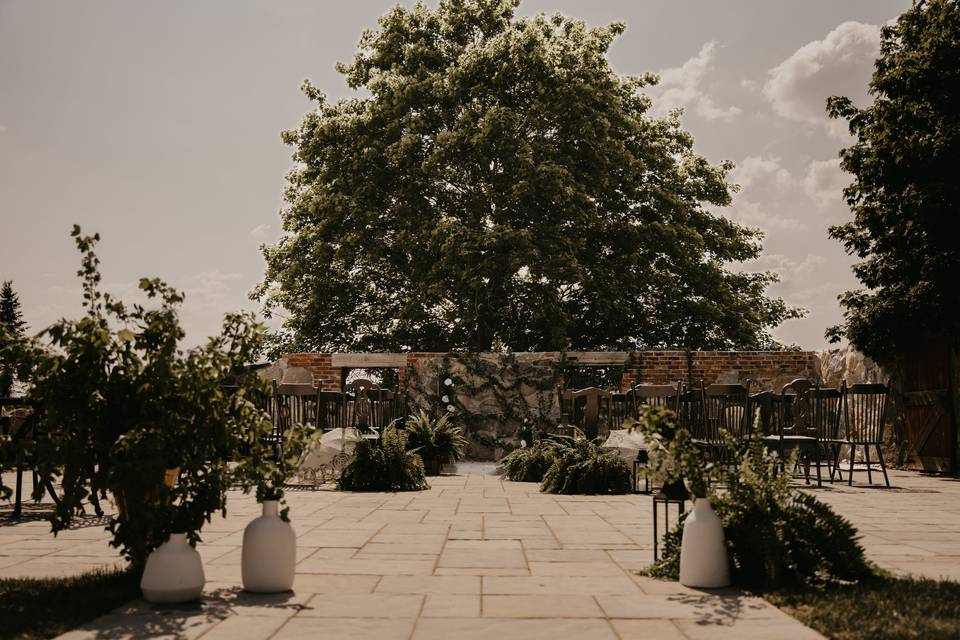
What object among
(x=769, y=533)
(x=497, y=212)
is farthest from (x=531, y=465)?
(x=497, y=212)

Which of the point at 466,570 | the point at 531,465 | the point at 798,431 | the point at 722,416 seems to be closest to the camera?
the point at 466,570

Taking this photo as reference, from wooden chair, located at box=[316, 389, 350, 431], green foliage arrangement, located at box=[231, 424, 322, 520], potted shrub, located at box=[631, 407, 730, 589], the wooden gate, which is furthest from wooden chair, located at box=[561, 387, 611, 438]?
green foliage arrangement, located at box=[231, 424, 322, 520]

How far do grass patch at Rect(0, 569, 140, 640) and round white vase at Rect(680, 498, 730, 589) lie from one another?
2163 millimetres

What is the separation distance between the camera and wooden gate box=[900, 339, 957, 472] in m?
10.5

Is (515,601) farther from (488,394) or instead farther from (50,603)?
(488,394)

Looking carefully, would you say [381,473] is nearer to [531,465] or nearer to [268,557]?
[531,465]

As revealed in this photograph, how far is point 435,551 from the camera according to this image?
459cm

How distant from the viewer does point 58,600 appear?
3271 millimetres

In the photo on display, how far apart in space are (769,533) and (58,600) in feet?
8.92

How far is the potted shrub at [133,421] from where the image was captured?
347cm

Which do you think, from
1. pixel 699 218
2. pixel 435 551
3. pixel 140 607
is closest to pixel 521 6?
pixel 699 218

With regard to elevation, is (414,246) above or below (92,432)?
above

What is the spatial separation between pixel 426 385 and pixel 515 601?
32.6 ft

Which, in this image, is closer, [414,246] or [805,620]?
[805,620]
